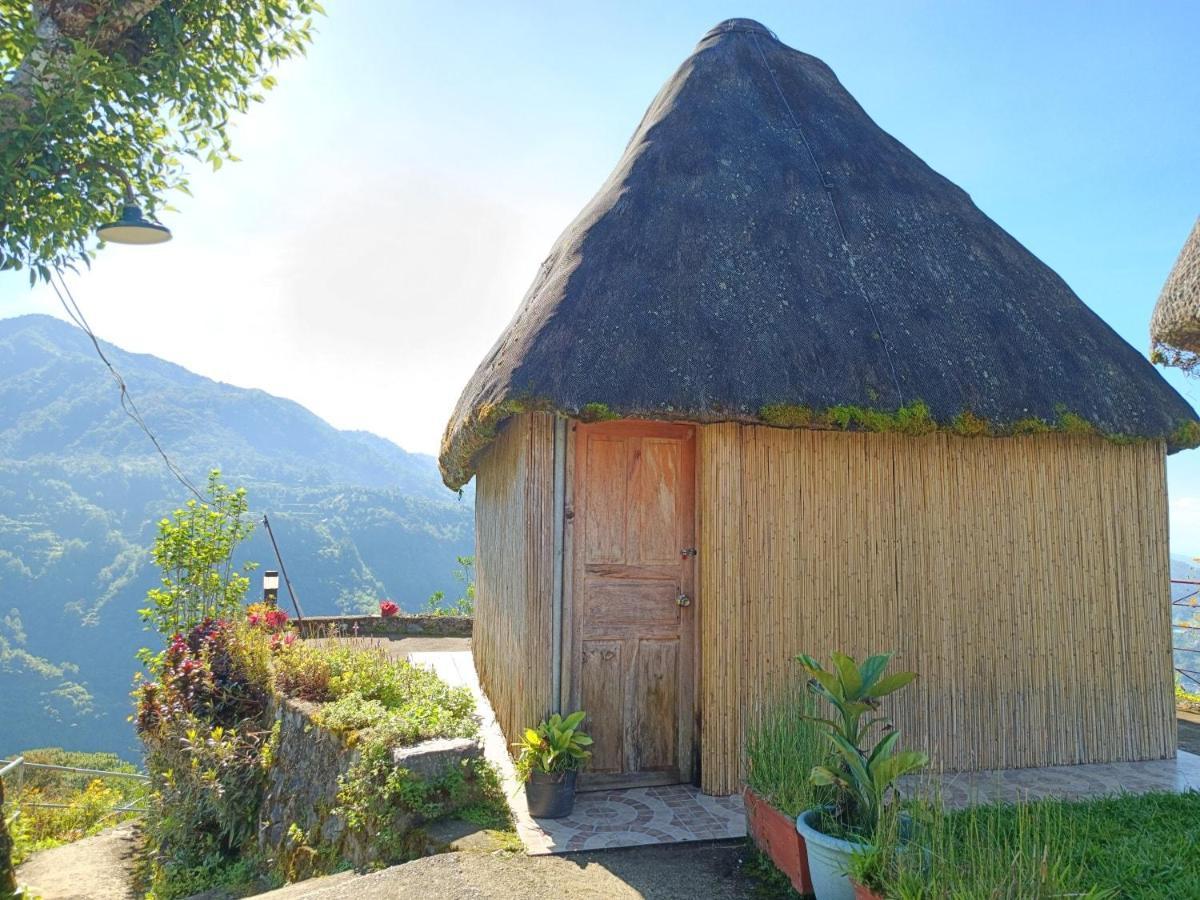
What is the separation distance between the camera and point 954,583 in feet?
17.6

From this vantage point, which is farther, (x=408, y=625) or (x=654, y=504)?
(x=408, y=625)

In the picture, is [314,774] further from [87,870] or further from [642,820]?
[87,870]

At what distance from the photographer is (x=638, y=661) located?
5059mm

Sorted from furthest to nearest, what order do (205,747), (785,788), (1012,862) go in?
(205,747), (785,788), (1012,862)

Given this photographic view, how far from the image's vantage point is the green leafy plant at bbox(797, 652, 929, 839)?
3.05m

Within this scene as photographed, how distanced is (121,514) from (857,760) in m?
87.7

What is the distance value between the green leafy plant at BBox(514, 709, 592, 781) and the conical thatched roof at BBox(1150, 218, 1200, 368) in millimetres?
5208

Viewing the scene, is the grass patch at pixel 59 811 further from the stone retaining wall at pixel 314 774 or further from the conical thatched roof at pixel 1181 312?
the conical thatched roof at pixel 1181 312

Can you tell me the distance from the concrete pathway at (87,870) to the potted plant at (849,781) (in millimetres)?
6357

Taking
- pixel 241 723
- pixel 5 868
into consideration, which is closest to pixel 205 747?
pixel 241 723

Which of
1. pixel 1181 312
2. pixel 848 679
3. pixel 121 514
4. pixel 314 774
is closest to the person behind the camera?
pixel 848 679

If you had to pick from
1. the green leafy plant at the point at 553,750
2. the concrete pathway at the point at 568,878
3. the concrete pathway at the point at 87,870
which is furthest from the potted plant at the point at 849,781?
the concrete pathway at the point at 87,870

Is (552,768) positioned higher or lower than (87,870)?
higher

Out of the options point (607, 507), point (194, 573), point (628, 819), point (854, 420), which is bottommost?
point (628, 819)
